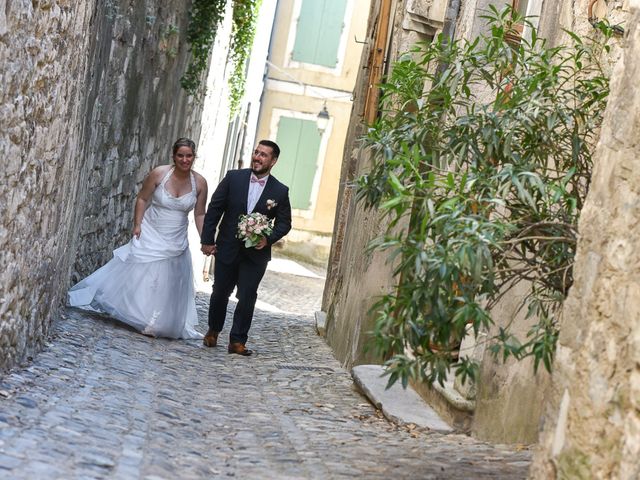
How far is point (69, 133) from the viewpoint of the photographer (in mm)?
7293

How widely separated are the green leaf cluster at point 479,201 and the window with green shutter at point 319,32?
20.6 metres

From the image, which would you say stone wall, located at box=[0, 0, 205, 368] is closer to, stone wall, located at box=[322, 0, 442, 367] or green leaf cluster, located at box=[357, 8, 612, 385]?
green leaf cluster, located at box=[357, 8, 612, 385]

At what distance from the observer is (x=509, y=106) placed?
5289 mm

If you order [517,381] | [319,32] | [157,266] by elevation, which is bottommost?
[157,266]

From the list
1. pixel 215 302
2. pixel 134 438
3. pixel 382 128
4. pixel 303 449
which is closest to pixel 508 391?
pixel 303 449

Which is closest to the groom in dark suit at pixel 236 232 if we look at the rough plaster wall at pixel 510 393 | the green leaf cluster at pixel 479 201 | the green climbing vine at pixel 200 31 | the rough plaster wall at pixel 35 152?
the rough plaster wall at pixel 35 152

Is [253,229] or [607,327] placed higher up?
[607,327]

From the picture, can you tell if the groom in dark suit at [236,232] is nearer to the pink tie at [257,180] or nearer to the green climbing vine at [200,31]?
the pink tie at [257,180]

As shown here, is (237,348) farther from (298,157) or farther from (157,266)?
(298,157)

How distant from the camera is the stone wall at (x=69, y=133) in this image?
18.5 ft

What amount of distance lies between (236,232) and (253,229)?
0.28 metres

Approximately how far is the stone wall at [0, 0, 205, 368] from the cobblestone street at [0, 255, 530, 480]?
414 mm

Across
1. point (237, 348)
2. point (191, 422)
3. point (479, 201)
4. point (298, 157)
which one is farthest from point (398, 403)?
point (298, 157)

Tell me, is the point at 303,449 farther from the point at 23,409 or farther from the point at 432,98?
the point at 432,98
